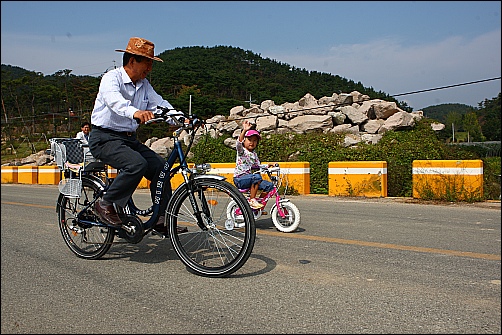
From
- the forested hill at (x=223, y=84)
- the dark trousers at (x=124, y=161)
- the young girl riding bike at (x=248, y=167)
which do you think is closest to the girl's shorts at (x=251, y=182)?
the young girl riding bike at (x=248, y=167)

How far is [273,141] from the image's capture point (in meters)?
22.2

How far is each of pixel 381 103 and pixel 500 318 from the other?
2473 cm

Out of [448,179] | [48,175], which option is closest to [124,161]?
[448,179]

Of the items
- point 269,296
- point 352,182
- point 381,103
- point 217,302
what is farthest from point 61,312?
point 381,103

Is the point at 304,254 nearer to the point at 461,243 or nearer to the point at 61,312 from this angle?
the point at 461,243

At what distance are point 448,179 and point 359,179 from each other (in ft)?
7.45

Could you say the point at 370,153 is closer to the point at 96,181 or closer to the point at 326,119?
the point at 326,119

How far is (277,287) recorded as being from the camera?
417 cm

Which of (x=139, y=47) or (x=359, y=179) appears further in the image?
(x=359, y=179)

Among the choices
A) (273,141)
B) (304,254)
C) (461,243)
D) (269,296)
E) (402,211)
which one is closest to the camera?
(269,296)

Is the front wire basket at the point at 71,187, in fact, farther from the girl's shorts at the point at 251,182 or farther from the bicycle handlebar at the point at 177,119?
the girl's shorts at the point at 251,182

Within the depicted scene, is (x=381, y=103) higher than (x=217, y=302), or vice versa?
(x=381, y=103)

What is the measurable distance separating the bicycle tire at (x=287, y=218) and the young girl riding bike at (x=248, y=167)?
31 cm

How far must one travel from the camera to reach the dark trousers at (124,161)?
4.77m
